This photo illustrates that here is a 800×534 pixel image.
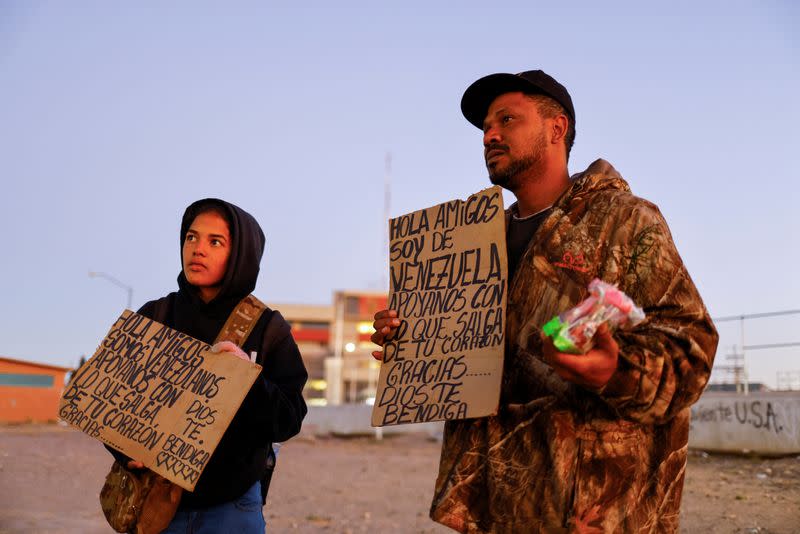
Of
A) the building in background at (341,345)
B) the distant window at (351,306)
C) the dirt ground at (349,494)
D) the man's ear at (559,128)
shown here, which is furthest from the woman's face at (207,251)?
the distant window at (351,306)

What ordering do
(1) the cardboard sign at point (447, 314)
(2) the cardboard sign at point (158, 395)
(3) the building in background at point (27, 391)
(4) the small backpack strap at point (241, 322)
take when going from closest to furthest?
(1) the cardboard sign at point (447, 314), (2) the cardboard sign at point (158, 395), (4) the small backpack strap at point (241, 322), (3) the building in background at point (27, 391)

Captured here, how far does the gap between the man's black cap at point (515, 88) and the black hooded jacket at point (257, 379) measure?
1150 millimetres

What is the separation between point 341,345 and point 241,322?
5906 cm

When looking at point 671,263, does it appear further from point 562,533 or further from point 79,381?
point 79,381

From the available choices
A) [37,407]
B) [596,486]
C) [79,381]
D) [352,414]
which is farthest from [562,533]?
[37,407]

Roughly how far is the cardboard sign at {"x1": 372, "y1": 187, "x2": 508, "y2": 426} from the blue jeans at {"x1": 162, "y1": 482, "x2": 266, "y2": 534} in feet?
2.50

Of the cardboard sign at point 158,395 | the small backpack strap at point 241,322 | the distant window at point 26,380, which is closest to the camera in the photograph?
the cardboard sign at point 158,395

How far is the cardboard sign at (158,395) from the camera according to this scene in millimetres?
2848

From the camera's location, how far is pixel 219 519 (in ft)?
9.81

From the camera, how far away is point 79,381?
3.25 meters

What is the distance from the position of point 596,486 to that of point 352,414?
85.0 feet

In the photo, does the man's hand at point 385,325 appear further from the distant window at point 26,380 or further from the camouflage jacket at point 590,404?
the distant window at point 26,380

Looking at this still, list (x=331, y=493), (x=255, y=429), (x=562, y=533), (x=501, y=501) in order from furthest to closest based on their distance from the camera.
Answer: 1. (x=331, y=493)
2. (x=255, y=429)
3. (x=501, y=501)
4. (x=562, y=533)

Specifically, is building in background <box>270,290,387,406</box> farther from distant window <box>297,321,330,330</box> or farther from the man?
the man
